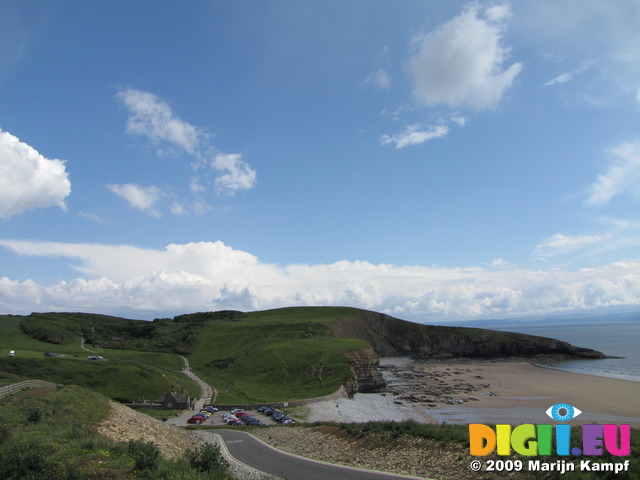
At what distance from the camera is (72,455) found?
1684 cm

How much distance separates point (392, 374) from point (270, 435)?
8440 cm

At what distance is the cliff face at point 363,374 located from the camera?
281 feet

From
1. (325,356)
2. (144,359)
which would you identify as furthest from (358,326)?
(144,359)

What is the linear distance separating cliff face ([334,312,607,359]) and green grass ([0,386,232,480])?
127392 mm

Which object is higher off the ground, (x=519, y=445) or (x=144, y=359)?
(x=519, y=445)

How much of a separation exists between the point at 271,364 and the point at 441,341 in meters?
102

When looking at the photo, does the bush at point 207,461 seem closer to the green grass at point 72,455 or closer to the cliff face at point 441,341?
the green grass at point 72,455

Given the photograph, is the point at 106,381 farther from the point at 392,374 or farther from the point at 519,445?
the point at 392,374

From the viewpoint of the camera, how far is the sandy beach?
182 ft

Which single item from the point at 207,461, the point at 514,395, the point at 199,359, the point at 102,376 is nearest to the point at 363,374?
the point at 514,395

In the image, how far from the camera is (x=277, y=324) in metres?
156

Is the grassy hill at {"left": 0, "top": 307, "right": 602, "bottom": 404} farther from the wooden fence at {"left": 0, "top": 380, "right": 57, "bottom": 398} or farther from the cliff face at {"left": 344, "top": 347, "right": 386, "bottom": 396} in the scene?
the wooden fence at {"left": 0, "top": 380, "right": 57, "bottom": 398}

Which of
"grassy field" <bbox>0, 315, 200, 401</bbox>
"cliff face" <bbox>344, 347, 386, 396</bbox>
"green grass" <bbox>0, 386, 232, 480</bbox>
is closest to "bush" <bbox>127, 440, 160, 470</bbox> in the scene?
"green grass" <bbox>0, 386, 232, 480</bbox>

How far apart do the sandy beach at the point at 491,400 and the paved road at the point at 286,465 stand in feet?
84.4
